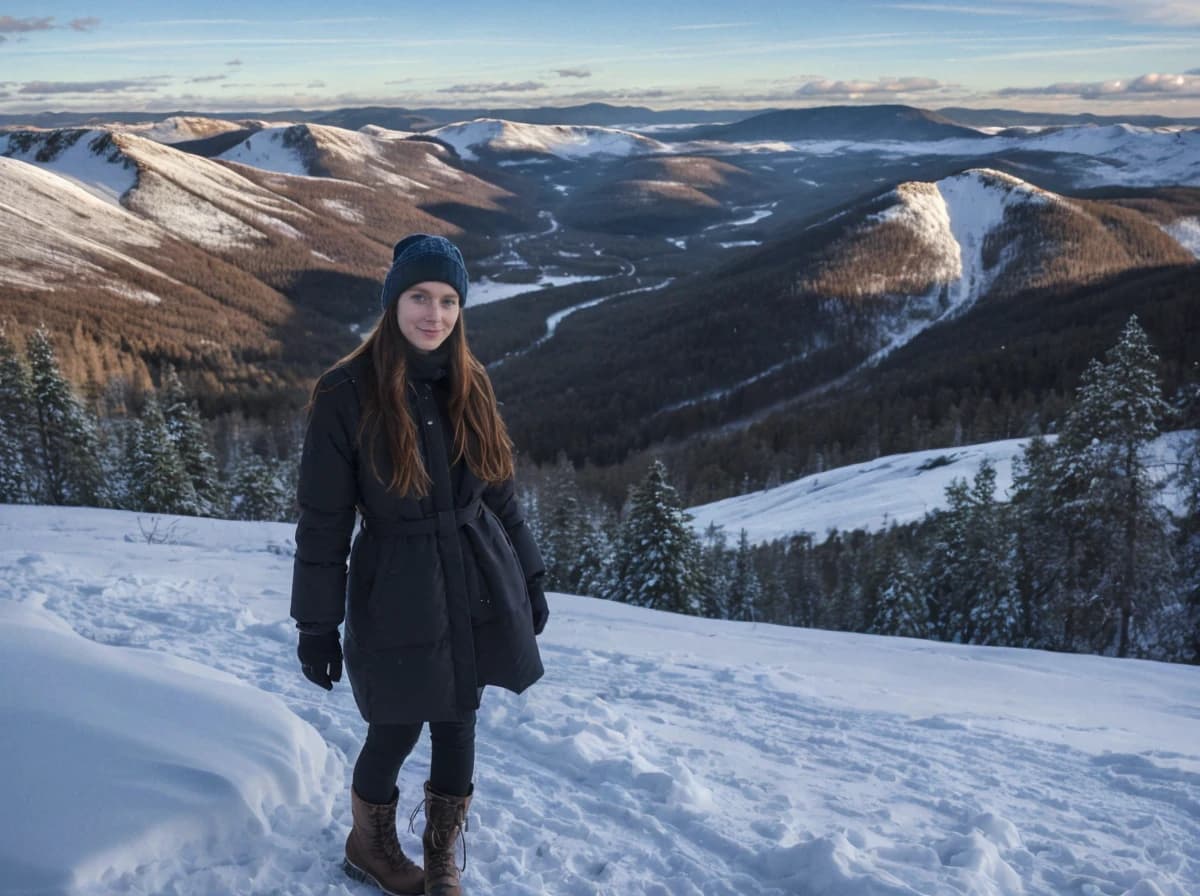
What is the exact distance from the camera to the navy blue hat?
301 centimetres

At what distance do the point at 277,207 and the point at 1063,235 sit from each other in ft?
542

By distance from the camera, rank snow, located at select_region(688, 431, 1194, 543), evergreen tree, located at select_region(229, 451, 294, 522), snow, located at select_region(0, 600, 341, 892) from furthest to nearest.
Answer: snow, located at select_region(688, 431, 1194, 543) → evergreen tree, located at select_region(229, 451, 294, 522) → snow, located at select_region(0, 600, 341, 892)

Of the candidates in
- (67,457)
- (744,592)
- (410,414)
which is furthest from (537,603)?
(67,457)

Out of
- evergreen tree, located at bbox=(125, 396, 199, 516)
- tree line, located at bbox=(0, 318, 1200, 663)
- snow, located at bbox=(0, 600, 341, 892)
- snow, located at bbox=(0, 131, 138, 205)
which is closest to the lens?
snow, located at bbox=(0, 600, 341, 892)

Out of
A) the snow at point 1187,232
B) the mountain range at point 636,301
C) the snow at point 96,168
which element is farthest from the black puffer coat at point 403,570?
the snow at point 1187,232

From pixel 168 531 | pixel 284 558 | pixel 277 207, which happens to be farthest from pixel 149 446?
pixel 277 207

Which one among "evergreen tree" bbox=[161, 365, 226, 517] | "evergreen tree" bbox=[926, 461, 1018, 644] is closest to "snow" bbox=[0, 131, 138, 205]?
"evergreen tree" bbox=[161, 365, 226, 517]

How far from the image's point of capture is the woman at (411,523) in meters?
2.96

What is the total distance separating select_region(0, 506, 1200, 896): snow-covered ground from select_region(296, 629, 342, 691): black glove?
100cm

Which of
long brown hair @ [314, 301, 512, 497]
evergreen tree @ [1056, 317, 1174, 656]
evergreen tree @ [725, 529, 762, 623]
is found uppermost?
long brown hair @ [314, 301, 512, 497]

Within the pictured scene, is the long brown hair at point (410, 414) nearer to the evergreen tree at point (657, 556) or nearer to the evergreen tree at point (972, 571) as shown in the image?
the evergreen tree at point (657, 556)

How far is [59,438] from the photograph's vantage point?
→ 27.4 meters

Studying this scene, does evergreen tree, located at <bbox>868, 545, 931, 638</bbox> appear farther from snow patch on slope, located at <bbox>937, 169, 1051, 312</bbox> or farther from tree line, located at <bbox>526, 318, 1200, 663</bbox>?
snow patch on slope, located at <bbox>937, 169, 1051, 312</bbox>

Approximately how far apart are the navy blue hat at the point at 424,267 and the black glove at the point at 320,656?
4.09 ft
